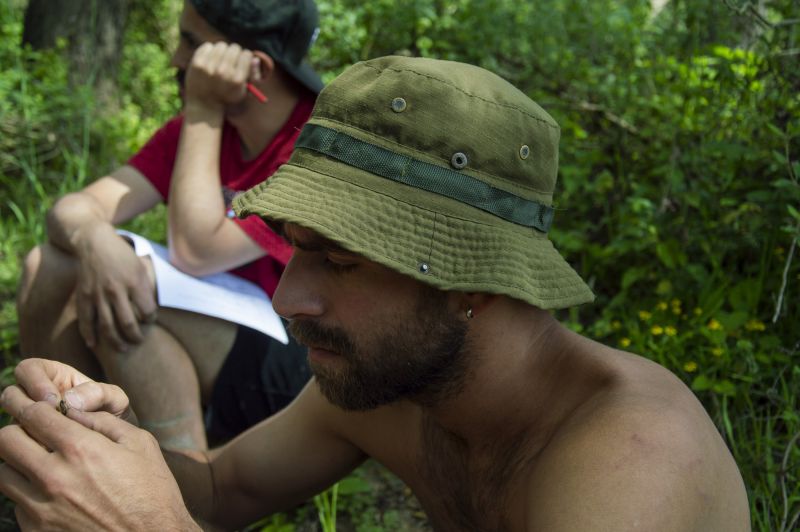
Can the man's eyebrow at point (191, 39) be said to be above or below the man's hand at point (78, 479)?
above

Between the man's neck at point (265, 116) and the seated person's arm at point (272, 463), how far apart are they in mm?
1065

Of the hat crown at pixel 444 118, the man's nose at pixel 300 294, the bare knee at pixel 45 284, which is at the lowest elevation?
the bare knee at pixel 45 284

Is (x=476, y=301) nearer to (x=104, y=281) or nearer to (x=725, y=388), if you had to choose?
(x=725, y=388)

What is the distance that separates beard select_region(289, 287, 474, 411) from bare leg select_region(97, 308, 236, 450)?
1.01 m

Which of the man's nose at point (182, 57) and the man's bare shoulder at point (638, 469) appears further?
the man's nose at point (182, 57)

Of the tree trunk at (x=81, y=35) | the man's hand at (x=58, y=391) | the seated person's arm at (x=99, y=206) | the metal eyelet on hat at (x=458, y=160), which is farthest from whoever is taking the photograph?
the tree trunk at (x=81, y=35)

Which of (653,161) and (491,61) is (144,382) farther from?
(491,61)

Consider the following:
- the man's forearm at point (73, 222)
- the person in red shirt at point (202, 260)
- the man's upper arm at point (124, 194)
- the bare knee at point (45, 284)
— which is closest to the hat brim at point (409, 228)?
the person in red shirt at point (202, 260)

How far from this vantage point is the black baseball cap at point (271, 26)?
9.57 ft

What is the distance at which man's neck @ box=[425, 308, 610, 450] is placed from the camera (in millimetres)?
1804

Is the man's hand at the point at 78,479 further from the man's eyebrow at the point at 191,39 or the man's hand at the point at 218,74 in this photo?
the man's eyebrow at the point at 191,39

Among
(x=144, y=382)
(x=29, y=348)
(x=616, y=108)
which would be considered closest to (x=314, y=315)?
(x=144, y=382)

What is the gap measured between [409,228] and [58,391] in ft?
2.29

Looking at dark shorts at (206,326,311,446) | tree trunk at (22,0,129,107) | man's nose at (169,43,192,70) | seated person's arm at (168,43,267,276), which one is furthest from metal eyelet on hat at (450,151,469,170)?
tree trunk at (22,0,129,107)
